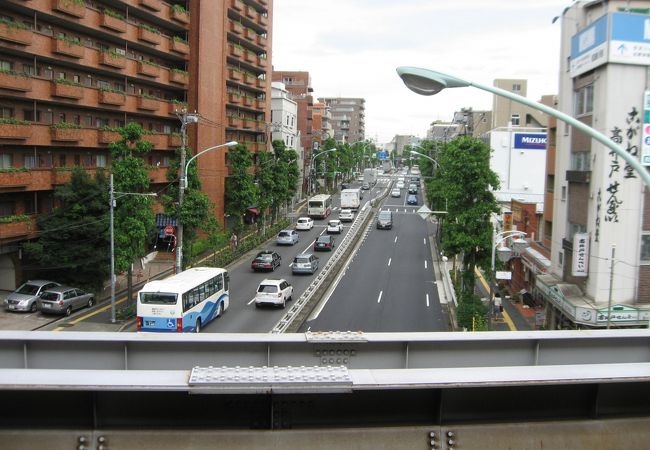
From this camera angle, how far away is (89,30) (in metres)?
36.0

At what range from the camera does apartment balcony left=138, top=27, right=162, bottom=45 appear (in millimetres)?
40344

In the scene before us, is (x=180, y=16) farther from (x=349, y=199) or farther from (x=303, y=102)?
(x=303, y=102)

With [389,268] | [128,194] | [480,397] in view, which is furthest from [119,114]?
[480,397]

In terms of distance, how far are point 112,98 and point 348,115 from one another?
153m

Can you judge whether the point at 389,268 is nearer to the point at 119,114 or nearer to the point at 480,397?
the point at 119,114

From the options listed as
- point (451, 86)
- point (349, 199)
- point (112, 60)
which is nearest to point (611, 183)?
point (451, 86)

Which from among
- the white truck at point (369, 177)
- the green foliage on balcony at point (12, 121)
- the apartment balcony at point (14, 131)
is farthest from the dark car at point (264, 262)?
the white truck at point (369, 177)

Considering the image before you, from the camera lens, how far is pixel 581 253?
76.3ft

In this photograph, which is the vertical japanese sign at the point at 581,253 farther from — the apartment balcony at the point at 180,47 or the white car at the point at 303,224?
the white car at the point at 303,224

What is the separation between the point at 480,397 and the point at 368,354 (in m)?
1.53

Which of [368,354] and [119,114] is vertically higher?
[119,114]

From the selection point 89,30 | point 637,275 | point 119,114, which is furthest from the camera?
point 119,114

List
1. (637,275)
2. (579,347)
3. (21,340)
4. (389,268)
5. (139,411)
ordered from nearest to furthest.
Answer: (139,411) → (21,340) → (579,347) → (637,275) → (389,268)

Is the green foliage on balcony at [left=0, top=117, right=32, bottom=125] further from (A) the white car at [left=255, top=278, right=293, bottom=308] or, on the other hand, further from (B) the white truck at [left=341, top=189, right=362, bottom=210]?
(B) the white truck at [left=341, top=189, right=362, bottom=210]
